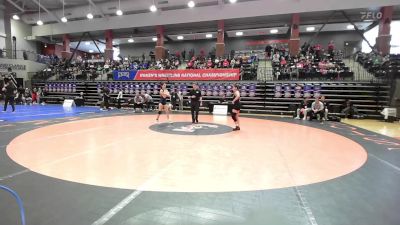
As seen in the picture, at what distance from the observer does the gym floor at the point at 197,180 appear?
3.08 metres

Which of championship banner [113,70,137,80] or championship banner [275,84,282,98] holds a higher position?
championship banner [113,70,137,80]

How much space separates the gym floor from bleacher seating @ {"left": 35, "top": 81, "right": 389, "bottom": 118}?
8.38 m

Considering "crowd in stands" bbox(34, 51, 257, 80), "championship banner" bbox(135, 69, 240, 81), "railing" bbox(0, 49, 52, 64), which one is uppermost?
"railing" bbox(0, 49, 52, 64)

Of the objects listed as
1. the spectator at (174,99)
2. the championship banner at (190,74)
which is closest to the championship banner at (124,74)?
the championship banner at (190,74)

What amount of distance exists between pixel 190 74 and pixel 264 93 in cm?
516

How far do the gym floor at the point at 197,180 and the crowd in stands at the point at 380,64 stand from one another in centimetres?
898

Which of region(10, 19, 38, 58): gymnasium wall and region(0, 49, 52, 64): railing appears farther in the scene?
region(10, 19, 38, 58): gymnasium wall

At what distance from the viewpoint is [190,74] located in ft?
62.6

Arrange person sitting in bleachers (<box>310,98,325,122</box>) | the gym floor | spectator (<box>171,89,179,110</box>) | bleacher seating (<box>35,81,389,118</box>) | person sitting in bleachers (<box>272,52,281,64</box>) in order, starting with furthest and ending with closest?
person sitting in bleachers (<box>272,52,281,64</box>) → spectator (<box>171,89,179,110</box>) → bleacher seating (<box>35,81,389,118</box>) → person sitting in bleachers (<box>310,98,325,122</box>) → the gym floor

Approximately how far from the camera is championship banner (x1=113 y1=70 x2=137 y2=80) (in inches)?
827

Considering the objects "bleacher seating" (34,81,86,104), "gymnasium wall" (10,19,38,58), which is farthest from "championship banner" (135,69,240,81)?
"gymnasium wall" (10,19,38,58)

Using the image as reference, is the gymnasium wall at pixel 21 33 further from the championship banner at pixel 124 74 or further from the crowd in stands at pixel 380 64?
the crowd in stands at pixel 380 64

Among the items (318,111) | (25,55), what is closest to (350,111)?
(318,111)

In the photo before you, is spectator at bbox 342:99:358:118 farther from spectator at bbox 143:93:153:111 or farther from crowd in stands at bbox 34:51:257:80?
spectator at bbox 143:93:153:111
